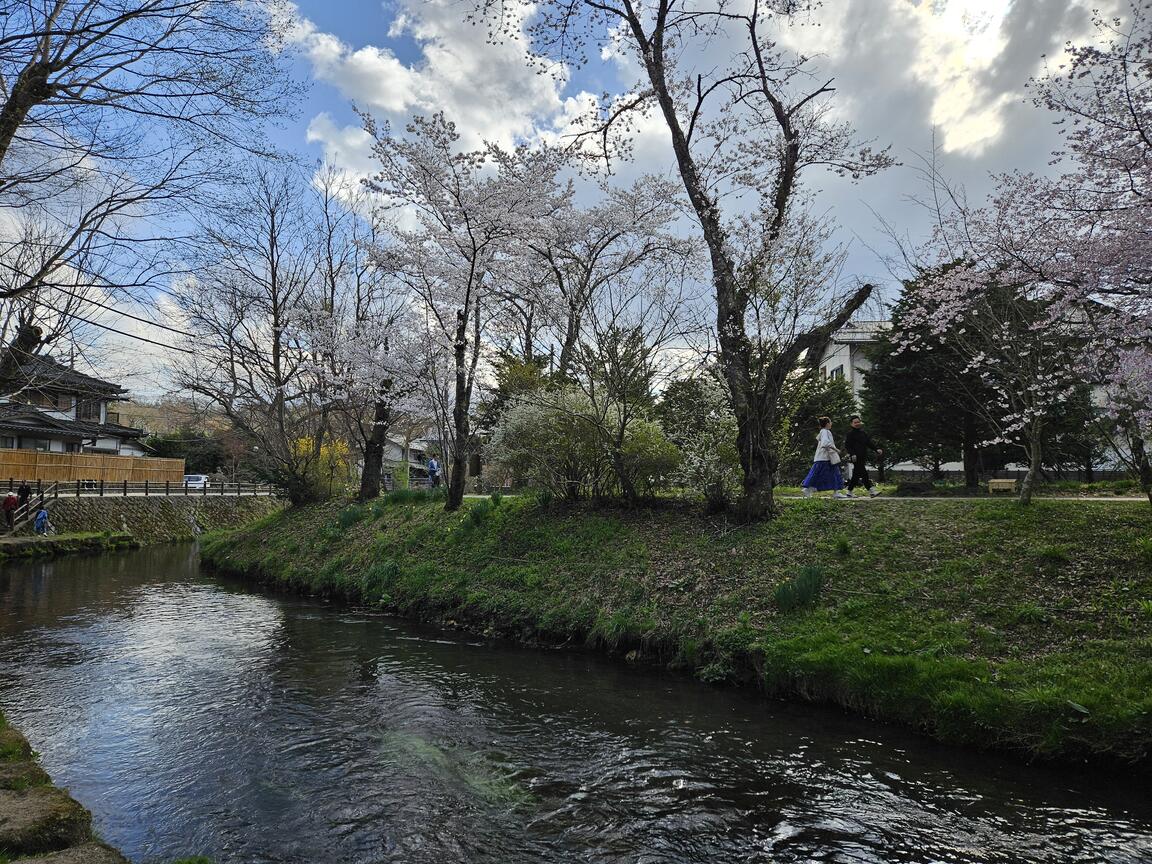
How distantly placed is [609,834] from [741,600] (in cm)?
499

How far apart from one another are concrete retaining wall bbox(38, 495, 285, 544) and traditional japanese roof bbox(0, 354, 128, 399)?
2330 cm

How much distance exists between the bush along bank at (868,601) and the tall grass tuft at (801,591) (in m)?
0.02

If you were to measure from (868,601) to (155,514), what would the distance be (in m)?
32.7

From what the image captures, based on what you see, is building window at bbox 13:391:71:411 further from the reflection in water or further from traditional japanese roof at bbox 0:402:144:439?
traditional japanese roof at bbox 0:402:144:439

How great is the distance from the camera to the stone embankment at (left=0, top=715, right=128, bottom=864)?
330 centimetres

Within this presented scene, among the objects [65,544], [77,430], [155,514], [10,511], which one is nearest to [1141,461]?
[65,544]

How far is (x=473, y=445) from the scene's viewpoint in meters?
21.0

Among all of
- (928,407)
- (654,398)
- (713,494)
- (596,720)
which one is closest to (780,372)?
(713,494)

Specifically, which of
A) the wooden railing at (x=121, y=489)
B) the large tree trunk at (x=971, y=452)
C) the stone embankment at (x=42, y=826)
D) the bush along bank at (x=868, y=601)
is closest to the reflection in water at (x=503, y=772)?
the bush along bank at (x=868, y=601)

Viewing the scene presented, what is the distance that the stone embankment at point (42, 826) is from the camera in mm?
3297

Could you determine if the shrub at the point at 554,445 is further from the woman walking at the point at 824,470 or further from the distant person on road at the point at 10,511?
the distant person on road at the point at 10,511

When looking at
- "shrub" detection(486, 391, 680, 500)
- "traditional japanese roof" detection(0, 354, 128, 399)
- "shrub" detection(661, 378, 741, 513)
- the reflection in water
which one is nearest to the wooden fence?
the reflection in water

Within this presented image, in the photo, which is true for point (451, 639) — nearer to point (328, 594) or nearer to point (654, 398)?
point (328, 594)

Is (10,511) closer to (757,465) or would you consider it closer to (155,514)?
(155,514)
